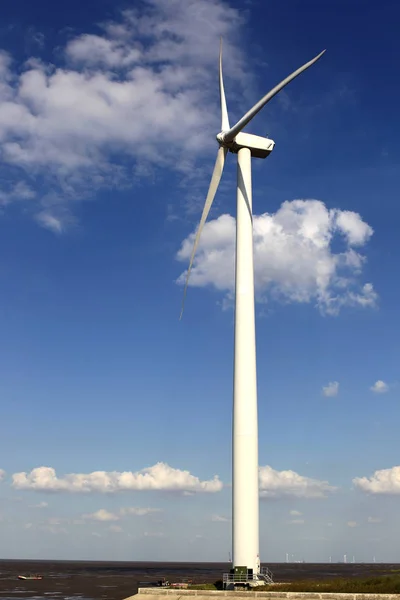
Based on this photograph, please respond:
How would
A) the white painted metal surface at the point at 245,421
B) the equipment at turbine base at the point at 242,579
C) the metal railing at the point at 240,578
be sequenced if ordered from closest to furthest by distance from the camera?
the equipment at turbine base at the point at 242,579 < the metal railing at the point at 240,578 < the white painted metal surface at the point at 245,421

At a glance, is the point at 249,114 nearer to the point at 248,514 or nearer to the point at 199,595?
the point at 248,514

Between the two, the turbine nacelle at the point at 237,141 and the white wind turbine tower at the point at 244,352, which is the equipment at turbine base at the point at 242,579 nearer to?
the white wind turbine tower at the point at 244,352

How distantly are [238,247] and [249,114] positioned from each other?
13.3 m

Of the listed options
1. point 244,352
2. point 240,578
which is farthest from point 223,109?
point 240,578

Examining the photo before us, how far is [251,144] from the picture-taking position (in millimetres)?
72375

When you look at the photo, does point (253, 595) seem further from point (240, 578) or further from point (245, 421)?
point (245, 421)

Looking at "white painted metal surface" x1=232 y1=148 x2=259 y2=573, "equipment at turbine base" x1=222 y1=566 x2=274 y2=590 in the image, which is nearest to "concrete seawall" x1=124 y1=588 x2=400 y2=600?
"equipment at turbine base" x1=222 y1=566 x2=274 y2=590

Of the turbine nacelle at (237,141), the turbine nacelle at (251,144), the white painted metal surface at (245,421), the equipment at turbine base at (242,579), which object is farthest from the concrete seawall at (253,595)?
the turbine nacelle at (251,144)

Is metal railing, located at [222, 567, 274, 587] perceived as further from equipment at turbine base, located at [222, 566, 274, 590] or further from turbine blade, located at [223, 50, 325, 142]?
turbine blade, located at [223, 50, 325, 142]

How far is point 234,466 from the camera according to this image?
61781 mm

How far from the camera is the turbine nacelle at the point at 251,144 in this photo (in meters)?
71.8

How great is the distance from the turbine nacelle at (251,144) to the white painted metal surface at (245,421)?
417 inches

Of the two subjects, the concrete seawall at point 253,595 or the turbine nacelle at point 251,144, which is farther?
the turbine nacelle at point 251,144

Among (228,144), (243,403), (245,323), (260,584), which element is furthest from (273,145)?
Result: (260,584)
